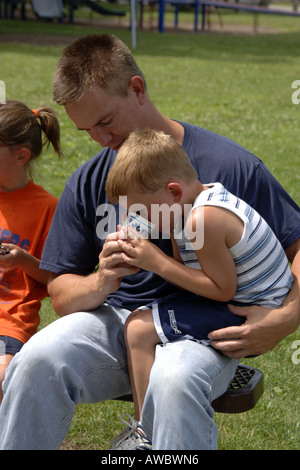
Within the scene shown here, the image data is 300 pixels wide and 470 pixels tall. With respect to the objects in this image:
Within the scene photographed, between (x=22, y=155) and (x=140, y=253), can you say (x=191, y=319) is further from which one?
(x=22, y=155)

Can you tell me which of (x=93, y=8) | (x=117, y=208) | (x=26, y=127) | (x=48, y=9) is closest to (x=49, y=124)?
(x=26, y=127)

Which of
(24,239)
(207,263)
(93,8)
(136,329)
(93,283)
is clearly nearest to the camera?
(207,263)

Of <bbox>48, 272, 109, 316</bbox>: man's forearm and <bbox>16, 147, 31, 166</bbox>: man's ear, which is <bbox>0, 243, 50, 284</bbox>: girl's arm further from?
<bbox>16, 147, 31, 166</bbox>: man's ear

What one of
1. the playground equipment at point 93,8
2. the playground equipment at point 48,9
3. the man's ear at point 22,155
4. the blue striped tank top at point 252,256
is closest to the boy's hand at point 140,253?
the blue striped tank top at point 252,256

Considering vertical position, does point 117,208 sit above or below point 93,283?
above

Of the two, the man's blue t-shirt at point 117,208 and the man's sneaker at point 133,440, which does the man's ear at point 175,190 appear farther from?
the man's sneaker at point 133,440

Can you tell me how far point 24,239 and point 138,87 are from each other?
0.85 metres

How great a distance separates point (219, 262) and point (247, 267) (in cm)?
12

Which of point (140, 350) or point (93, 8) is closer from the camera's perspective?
point (140, 350)

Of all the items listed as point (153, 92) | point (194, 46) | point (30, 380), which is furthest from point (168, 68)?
point (30, 380)

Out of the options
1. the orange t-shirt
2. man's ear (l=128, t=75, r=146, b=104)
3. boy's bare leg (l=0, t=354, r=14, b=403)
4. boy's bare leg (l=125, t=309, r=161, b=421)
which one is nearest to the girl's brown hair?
the orange t-shirt

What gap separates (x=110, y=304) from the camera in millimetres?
2688

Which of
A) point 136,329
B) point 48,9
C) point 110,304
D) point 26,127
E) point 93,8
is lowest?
point 93,8
